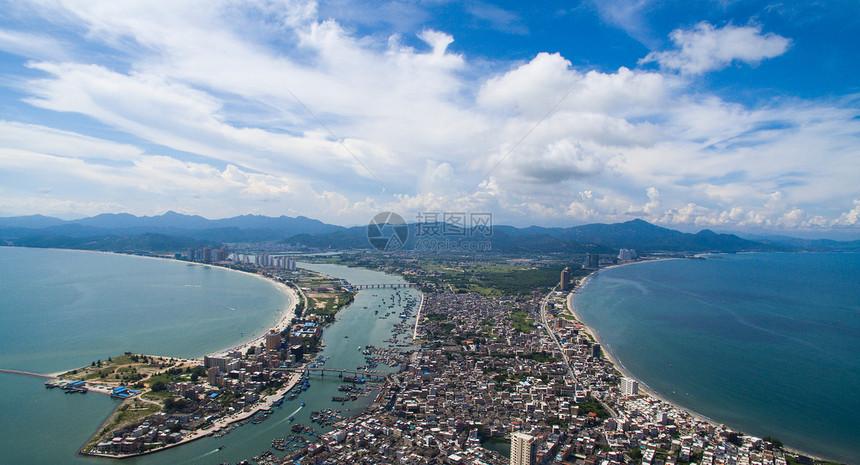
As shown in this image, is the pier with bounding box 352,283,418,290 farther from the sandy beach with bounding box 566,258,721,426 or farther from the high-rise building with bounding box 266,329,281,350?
the high-rise building with bounding box 266,329,281,350

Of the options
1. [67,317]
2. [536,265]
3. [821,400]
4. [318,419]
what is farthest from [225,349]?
[536,265]

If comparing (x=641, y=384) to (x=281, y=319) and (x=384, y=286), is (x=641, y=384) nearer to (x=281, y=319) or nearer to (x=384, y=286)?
(x=281, y=319)

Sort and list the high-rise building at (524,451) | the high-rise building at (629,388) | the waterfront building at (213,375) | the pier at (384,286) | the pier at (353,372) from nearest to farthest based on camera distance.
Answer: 1. the high-rise building at (524,451)
2. the high-rise building at (629,388)
3. the waterfront building at (213,375)
4. the pier at (353,372)
5. the pier at (384,286)

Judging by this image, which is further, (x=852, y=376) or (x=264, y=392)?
(x=852, y=376)

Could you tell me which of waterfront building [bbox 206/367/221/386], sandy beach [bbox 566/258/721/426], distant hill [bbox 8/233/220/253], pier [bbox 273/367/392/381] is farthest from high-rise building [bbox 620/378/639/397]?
distant hill [bbox 8/233/220/253]

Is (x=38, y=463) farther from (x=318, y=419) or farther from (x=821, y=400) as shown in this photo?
(x=821, y=400)

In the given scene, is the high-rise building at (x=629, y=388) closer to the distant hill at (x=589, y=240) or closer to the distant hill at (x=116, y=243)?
the distant hill at (x=589, y=240)

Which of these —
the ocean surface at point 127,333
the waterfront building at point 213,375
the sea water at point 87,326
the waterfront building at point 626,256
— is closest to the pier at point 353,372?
the ocean surface at point 127,333
